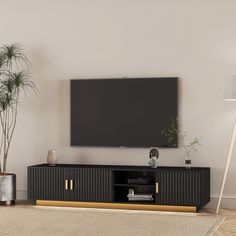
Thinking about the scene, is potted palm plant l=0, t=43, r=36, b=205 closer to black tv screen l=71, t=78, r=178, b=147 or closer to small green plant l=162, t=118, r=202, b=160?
black tv screen l=71, t=78, r=178, b=147

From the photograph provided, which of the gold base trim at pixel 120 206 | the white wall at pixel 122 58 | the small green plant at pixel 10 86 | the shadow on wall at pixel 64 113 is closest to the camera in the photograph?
the gold base trim at pixel 120 206

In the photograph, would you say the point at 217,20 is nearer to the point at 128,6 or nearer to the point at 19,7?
the point at 128,6

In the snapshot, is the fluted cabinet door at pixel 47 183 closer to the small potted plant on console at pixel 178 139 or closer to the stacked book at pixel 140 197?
the stacked book at pixel 140 197

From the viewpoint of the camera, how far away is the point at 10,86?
8.09 m

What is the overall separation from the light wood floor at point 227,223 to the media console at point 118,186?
23 cm

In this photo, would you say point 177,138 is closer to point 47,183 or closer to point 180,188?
point 180,188

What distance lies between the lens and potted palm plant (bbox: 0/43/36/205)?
800 cm

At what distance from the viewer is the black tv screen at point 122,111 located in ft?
25.8

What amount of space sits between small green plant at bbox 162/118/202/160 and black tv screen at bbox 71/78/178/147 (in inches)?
2.2

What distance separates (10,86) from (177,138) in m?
2.32

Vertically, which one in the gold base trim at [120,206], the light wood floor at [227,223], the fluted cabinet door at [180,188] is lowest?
the light wood floor at [227,223]

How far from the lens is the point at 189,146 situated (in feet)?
25.6

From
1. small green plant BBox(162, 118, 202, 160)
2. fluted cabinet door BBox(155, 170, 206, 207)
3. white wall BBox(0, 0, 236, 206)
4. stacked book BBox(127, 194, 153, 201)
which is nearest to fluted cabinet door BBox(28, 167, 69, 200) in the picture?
white wall BBox(0, 0, 236, 206)

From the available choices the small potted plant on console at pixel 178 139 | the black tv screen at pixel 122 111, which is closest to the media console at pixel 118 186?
the small potted plant on console at pixel 178 139
